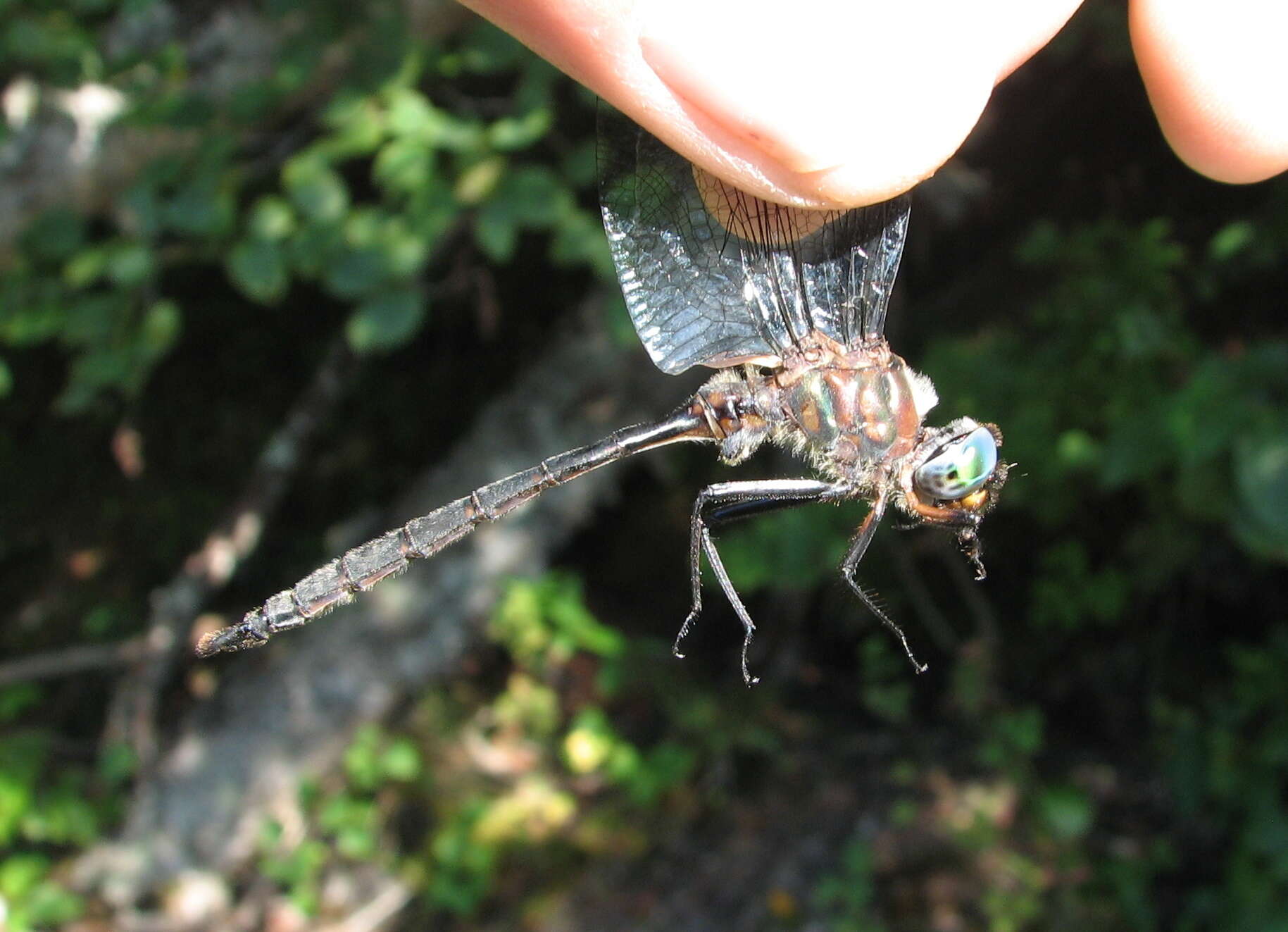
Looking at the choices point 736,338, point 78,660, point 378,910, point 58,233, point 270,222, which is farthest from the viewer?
point 378,910

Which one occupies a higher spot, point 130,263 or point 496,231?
point 130,263

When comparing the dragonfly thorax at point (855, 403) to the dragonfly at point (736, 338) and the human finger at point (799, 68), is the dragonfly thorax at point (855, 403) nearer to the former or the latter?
the dragonfly at point (736, 338)

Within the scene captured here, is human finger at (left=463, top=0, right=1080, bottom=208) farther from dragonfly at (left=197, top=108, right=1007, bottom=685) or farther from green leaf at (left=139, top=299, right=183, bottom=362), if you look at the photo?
green leaf at (left=139, top=299, right=183, bottom=362)

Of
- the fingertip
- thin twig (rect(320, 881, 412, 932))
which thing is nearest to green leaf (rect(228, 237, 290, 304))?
the fingertip

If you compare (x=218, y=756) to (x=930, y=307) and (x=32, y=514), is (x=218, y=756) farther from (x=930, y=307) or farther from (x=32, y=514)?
(x=930, y=307)

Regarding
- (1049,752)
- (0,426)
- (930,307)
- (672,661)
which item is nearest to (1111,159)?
(930,307)

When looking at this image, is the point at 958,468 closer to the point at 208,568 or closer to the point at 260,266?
the point at 260,266

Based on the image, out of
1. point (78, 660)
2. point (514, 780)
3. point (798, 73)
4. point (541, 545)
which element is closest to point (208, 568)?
point (78, 660)
